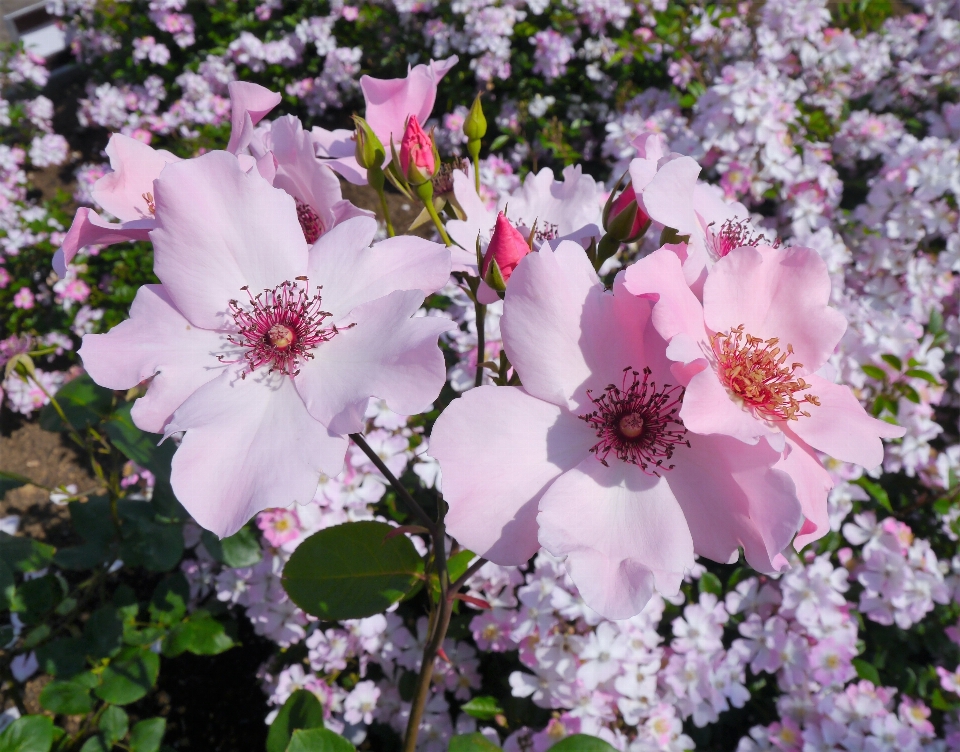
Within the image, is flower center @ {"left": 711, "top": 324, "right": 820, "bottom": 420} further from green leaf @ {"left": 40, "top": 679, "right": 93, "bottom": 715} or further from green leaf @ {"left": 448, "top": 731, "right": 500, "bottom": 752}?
green leaf @ {"left": 40, "top": 679, "right": 93, "bottom": 715}

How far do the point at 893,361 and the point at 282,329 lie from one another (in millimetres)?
2341

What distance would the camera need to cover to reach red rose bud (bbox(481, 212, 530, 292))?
102 cm

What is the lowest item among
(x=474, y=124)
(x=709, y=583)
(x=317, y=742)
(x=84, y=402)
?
(x=709, y=583)

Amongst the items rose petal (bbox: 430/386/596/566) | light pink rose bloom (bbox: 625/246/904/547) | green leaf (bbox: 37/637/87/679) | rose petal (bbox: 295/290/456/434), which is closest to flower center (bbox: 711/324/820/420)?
light pink rose bloom (bbox: 625/246/904/547)

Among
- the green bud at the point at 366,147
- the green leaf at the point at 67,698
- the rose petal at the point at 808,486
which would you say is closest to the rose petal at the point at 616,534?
the rose petal at the point at 808,486

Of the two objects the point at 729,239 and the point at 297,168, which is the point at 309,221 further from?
the point at 729,239

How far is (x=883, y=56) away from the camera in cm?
376

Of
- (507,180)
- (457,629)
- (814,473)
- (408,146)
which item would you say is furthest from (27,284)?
(814,473)

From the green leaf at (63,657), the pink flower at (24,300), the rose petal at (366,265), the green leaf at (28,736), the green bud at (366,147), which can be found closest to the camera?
the rose petal at (366,265)

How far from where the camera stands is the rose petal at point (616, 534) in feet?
2.73

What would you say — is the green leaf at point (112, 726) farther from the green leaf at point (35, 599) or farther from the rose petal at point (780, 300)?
the rose petal at point (780, 300)

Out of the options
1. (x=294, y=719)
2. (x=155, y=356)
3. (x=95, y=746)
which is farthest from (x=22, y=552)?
(x=155, y=356)

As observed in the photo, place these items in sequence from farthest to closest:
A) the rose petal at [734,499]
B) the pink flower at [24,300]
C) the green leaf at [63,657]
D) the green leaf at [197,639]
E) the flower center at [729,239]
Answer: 1. the pink flower at [24,300]
2. the green leaf at [197,639]
3. the green leaf at [63,657]
4. the flower center at [729,239]
5. the rose petal at [734,499]

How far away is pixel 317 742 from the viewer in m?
1.36
